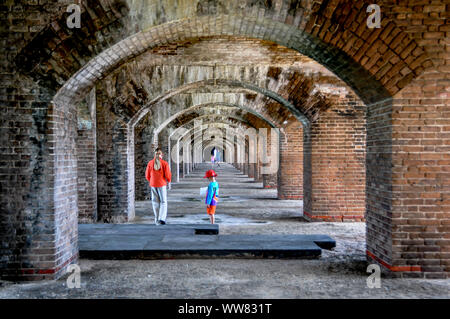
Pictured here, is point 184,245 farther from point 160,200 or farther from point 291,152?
point 291,152

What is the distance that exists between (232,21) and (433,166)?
3.14 metres

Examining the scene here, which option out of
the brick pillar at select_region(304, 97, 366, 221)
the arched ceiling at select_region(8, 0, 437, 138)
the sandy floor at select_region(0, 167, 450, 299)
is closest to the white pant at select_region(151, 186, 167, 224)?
the sandy floor at select_region(0, 167, 450, 299)

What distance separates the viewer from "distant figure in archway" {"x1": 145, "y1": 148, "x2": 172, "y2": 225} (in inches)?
328

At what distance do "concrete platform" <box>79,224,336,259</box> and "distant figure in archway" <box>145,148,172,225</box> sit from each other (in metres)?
1.09

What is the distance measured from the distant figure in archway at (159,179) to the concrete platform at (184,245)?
1088 mm

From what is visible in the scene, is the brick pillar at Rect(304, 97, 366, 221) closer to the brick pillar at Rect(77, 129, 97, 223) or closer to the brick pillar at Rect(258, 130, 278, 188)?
the brick pillar at Rect(77, 129, 97, 223)

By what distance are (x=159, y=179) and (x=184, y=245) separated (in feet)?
8.04

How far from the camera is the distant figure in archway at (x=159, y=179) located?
27.3 feet

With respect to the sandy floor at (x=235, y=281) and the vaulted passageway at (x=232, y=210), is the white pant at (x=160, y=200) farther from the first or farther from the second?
the sandy floor at (x=235, y=281)

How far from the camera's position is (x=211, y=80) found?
385 inches

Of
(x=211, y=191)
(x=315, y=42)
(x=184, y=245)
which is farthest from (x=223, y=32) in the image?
(x=211, y=191)

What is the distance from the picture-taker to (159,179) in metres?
8.38

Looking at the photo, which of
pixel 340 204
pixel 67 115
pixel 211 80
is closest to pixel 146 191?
pixel 211 80

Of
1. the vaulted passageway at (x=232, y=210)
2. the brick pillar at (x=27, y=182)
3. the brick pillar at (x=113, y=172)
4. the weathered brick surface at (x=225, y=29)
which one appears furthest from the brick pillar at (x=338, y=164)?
the brick pillar at (x=27, y=182)
